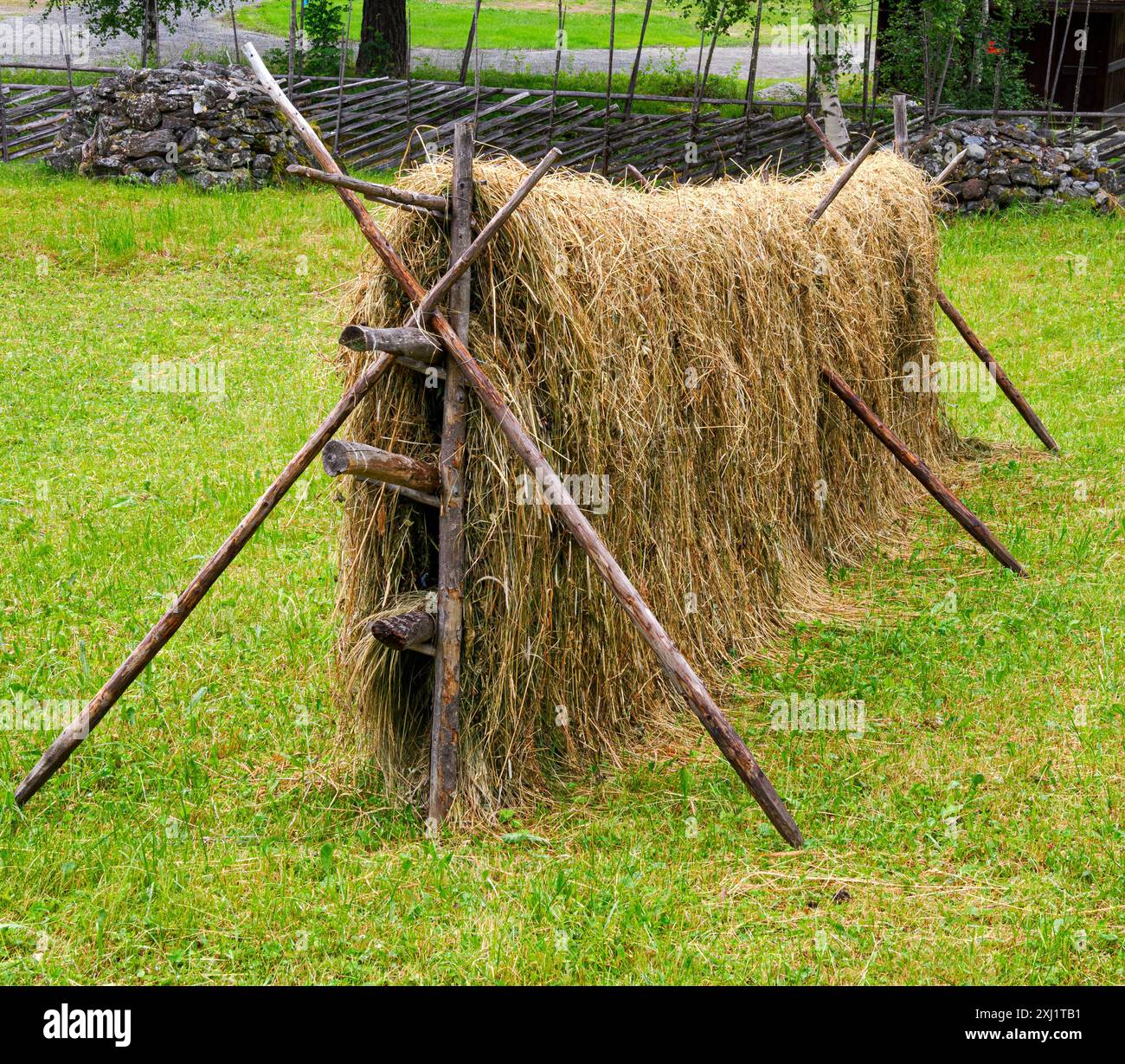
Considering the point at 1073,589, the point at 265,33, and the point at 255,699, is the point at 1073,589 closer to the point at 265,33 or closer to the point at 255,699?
the point at 255,699

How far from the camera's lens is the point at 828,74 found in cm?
1694

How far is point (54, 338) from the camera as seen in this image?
1156 cm

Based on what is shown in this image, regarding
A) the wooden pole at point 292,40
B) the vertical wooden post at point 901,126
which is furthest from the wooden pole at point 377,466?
the wooden pole at point 292,40

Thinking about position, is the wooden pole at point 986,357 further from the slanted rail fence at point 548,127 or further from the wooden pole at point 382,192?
the slanted rail fence at point 548,127

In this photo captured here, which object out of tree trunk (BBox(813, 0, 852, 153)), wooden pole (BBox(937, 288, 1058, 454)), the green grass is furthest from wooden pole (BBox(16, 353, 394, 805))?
the green grass

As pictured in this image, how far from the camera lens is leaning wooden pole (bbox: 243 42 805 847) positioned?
4.40 m

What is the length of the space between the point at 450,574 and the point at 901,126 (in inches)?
296

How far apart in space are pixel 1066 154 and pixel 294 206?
11218mm

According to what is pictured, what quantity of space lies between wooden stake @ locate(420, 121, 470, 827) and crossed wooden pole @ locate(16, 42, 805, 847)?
157mm
